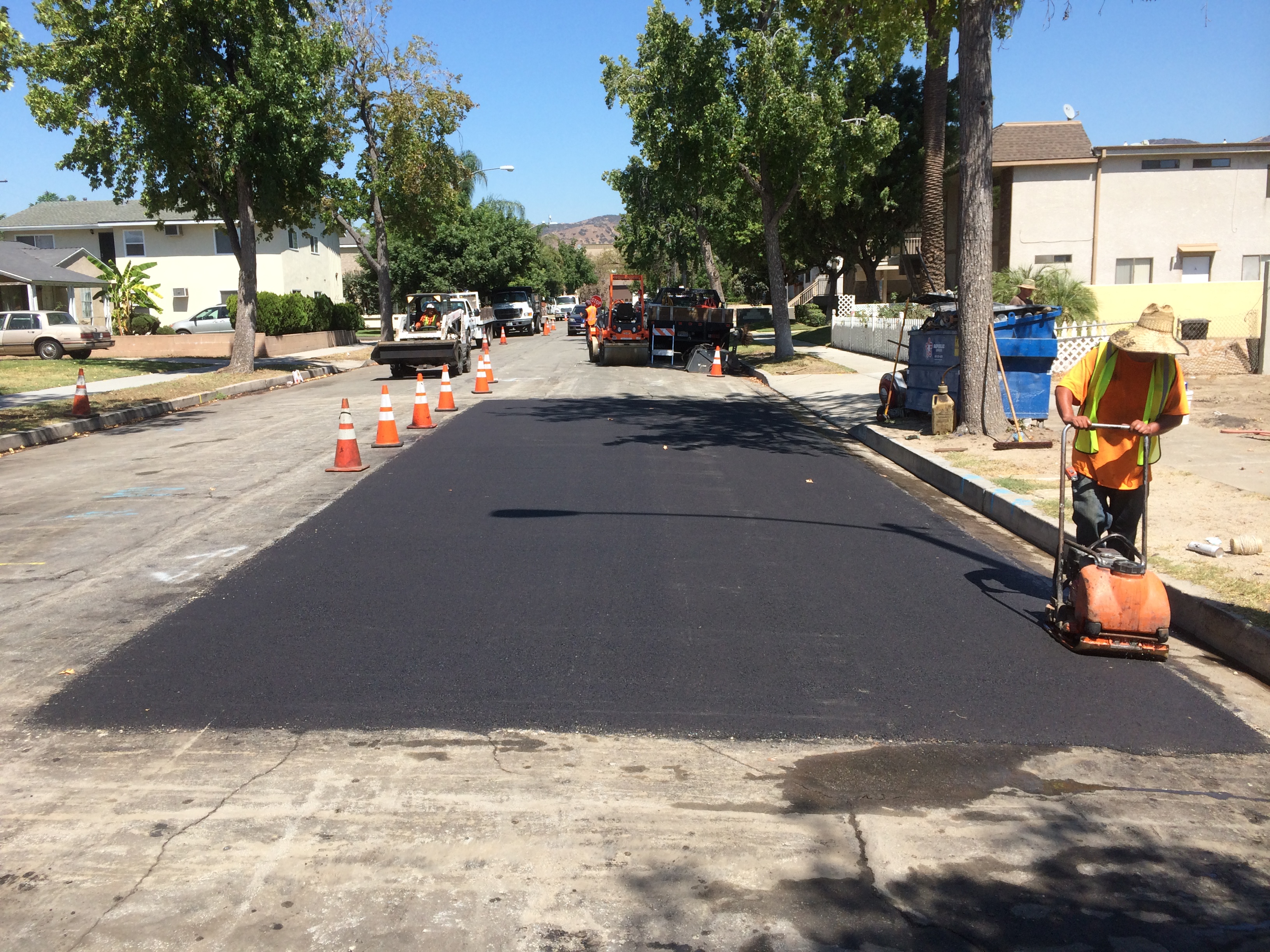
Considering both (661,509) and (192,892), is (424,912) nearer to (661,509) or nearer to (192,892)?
(192,892)

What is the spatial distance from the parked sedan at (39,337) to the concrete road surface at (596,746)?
28.6 metres

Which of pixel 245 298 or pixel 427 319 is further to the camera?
pixel 245 298

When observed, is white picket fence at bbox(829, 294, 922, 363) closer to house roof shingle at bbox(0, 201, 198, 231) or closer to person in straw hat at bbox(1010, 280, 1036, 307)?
person in straw hat at bbox(1010, 280, 1036, 307)

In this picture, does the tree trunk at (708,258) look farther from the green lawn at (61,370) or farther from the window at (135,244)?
the window at (135,244)

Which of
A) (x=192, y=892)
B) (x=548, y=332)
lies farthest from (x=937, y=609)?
(x=548, y=332)

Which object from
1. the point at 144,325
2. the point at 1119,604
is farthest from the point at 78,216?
the point at 1119,604

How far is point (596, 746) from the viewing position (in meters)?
4.92

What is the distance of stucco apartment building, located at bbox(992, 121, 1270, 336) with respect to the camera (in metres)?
33.6

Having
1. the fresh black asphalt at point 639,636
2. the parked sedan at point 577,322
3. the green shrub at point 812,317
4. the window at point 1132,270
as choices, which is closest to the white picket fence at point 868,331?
the window at point 1132,270

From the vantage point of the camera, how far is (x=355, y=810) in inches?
169

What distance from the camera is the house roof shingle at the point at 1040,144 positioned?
34219mm

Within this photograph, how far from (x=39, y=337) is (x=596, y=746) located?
35.8 metres

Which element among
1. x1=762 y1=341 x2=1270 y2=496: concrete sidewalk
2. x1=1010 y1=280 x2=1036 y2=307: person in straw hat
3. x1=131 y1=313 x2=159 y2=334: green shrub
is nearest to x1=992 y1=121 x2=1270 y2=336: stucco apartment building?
x1=762 y1=341 x2=1270 y2=496: concrete sidewalk

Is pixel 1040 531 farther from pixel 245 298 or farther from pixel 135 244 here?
pixel 135 244
